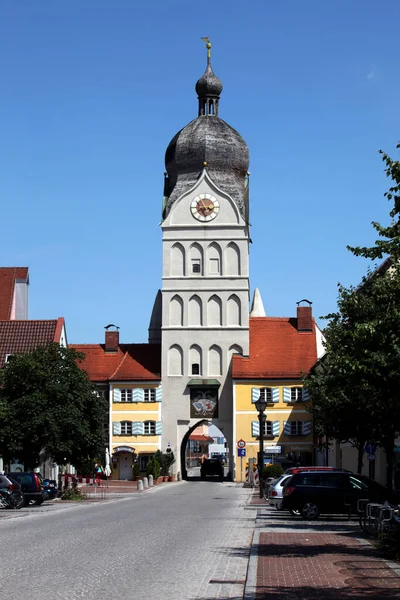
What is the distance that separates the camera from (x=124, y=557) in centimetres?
1711

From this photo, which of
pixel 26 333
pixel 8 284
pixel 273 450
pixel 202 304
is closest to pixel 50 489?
pixel 26 333

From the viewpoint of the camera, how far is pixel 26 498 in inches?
1508

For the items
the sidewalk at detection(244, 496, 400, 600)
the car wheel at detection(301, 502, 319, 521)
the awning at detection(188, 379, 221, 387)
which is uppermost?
the awning at detection(188, 379, 221, 387)

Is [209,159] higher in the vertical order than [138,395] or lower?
higher

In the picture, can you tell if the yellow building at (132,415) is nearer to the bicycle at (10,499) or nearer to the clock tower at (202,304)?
the clock tower at (202,304)

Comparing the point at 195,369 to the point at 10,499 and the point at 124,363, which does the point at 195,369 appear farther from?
the point at 10,499

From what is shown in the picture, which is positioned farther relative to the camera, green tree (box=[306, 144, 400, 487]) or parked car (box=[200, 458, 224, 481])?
parked car (box=[200, 458, 224, 481])

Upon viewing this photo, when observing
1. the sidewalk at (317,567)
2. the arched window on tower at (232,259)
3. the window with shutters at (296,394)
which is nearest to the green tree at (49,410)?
the sidewalk at (317,567)

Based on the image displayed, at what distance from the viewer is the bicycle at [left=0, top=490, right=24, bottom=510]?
35.6 metres

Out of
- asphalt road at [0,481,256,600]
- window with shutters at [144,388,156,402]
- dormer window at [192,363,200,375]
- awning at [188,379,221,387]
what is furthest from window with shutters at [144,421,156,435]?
asphalt road at [0,481,256,600]

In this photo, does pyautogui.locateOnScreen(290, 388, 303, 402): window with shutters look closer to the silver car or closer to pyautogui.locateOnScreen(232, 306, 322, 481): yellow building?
pyautogui.locateOnScreen(232, 306, 322, 481): yellow building

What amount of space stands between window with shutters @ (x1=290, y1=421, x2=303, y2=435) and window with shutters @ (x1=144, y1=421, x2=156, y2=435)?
10648 millimetres

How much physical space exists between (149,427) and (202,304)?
10.4m

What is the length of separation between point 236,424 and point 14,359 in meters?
33.6
